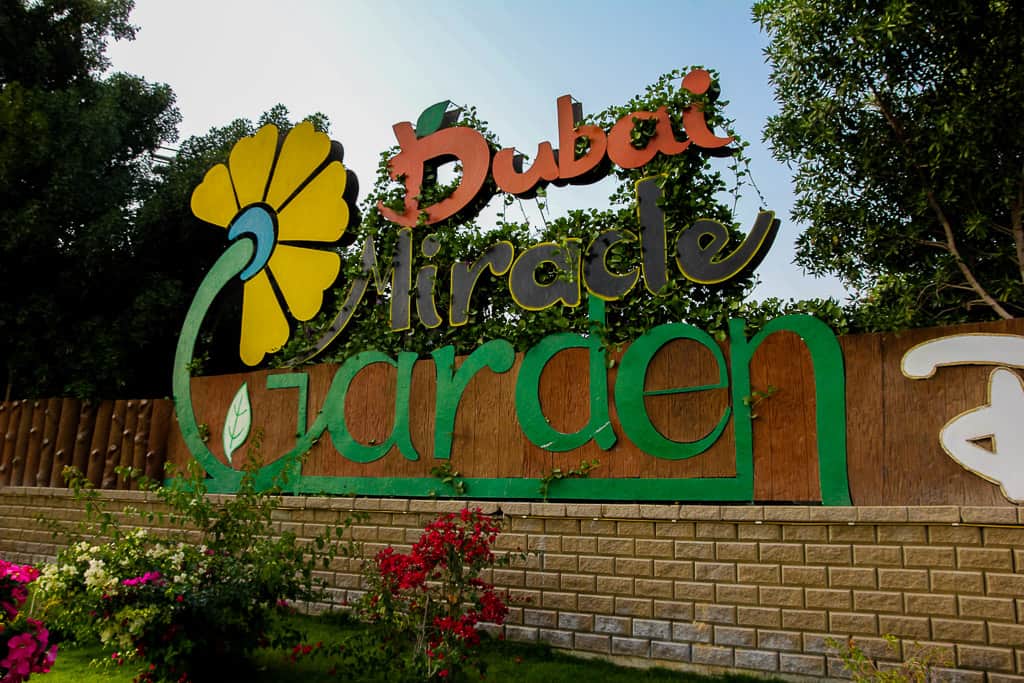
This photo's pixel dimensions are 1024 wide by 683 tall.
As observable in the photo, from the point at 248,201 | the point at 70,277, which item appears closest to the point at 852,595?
the point at 248,201

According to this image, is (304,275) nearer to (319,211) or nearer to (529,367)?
(319,211)

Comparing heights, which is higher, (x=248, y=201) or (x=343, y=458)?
(x=248, y=201)

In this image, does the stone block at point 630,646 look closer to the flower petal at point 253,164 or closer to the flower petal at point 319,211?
the flower petal at point 319,211

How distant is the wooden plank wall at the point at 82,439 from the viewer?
10.0 metres

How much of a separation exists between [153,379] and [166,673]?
35.3 ft

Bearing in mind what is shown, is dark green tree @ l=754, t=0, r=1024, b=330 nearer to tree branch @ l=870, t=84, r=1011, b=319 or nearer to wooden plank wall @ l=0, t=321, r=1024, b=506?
tree branch @ l=870, t=84, r=1011, b=319

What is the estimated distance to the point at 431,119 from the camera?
880cm

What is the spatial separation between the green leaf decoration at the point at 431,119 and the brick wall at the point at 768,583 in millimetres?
4223

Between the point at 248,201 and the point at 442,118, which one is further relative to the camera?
the point at 248,201

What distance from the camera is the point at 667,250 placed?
22.6 feet

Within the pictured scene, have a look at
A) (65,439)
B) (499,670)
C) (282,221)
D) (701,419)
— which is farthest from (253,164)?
(499,670)

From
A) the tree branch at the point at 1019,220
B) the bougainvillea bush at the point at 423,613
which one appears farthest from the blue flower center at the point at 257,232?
the tree branch at the point at 1019,220

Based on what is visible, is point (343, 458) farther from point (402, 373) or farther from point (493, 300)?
point (493, 300)

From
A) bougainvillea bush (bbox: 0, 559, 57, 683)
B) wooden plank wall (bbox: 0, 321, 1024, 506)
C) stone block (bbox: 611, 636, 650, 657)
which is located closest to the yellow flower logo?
wooden plank wall (bbox: 0, 321, 1024, 506)
